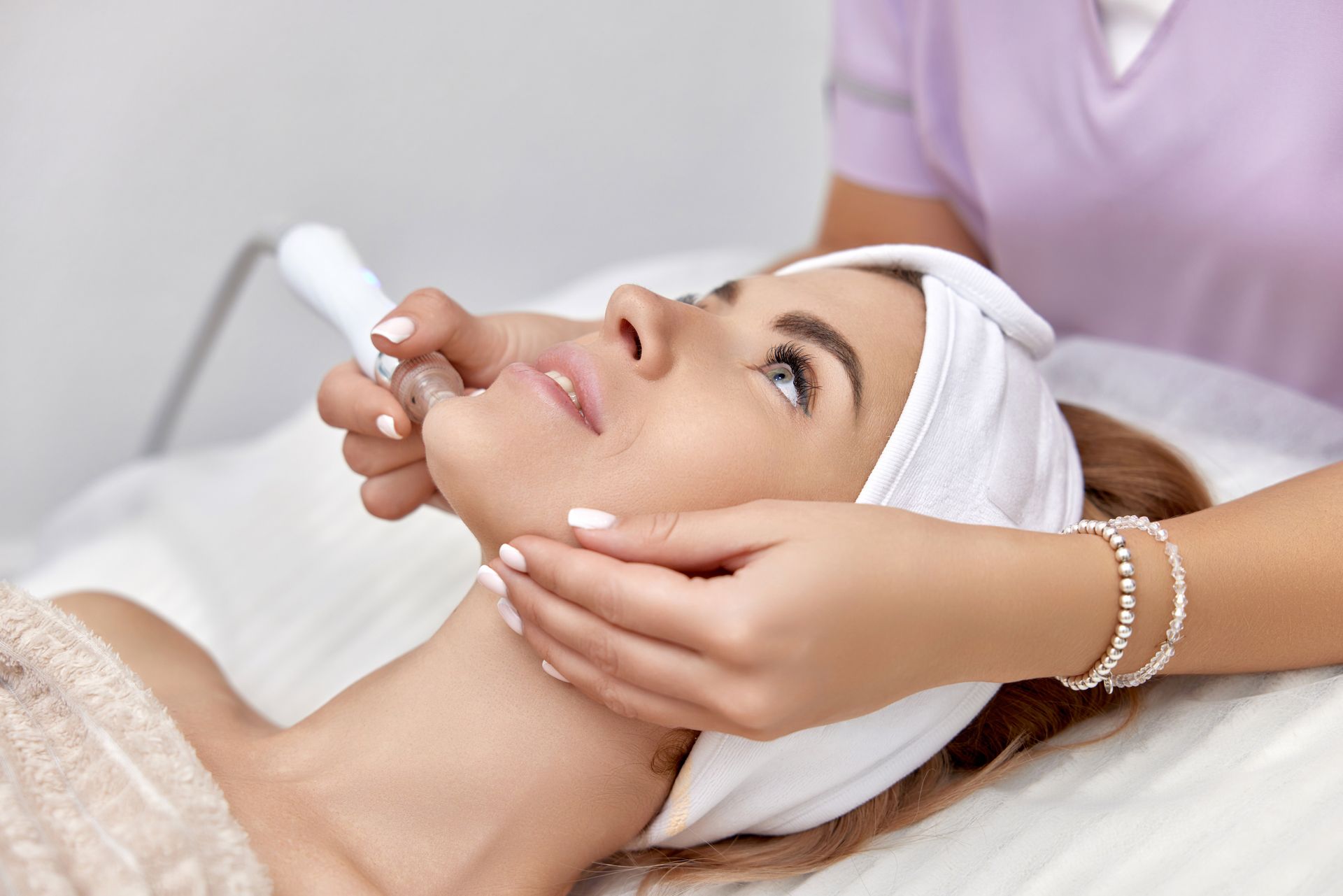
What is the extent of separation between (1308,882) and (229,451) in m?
1.59

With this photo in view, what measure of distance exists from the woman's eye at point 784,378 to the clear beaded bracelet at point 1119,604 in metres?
0.24

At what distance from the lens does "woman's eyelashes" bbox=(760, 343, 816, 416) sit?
896 mm

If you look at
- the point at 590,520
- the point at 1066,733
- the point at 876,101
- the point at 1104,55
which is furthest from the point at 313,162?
the point at 1066,733

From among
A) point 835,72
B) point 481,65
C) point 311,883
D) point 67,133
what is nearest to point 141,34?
point 67,133

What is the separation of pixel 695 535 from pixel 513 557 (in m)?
0.14

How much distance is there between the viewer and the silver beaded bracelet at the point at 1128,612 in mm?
793

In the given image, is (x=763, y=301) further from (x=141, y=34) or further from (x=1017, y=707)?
(x=141, y=34)

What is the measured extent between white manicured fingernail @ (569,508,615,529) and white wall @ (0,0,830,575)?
1321 millimetres

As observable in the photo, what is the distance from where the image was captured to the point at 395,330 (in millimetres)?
982

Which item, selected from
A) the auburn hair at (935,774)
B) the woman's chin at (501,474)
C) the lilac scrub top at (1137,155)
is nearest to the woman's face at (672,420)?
the woman's chin at (501,474)

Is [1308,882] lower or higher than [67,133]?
lower

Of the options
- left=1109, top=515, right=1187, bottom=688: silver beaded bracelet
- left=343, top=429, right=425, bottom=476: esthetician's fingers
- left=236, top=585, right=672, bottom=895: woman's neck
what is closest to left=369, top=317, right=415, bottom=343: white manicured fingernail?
left=343, top=429, right=425, bottom=476: esthetician's fingers

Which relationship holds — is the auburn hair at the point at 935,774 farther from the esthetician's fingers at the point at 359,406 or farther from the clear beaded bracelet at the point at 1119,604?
the esthetician's fingers at the point at 359,406

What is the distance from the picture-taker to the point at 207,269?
6.56 ft
